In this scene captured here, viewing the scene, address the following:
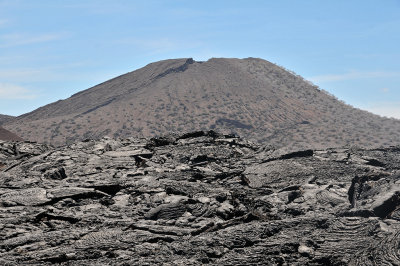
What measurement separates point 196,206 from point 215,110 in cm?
8596

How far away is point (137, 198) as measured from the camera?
49.2 ft

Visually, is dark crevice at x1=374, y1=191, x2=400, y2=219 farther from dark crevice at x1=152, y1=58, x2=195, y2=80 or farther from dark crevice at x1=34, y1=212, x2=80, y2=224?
dark crevice at x1=152, y1=58, x2=195, y2=80

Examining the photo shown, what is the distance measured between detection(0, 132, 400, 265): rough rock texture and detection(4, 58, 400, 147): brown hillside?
2387 inches

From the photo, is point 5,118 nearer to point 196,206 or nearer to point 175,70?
point 175,70

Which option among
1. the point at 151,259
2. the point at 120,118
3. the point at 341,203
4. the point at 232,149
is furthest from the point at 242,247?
the point at 120,118

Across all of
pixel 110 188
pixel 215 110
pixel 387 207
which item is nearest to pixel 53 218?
pixel 110 188

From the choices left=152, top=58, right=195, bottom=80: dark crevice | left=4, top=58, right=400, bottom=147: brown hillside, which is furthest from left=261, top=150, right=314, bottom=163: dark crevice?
left=152, top=58, right=195, bottom=80: dark crevice

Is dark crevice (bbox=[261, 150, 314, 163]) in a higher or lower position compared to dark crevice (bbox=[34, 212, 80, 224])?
higher

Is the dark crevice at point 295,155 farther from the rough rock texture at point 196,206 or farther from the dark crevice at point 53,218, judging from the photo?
the dark crevice at point 53,218

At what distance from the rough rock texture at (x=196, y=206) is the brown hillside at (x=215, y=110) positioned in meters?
60.6

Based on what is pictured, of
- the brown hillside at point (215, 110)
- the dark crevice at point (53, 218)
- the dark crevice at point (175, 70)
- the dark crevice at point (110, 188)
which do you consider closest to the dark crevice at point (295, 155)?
the dark crevice at point (110, 188)

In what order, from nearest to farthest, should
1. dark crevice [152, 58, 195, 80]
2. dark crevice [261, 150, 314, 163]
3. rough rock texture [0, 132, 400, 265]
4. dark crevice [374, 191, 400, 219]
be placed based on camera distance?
rough rock texture [0, 132, 400, 265]
dark crevice [374, 191, 400, 219]
dark crevice [261, 150, 314, 163]
dark crevice [152, 58, 195, 80]

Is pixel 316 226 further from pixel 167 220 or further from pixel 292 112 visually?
pixel 292 112

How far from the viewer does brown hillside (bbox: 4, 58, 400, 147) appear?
289 feet
